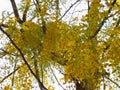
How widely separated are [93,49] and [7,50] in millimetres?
797

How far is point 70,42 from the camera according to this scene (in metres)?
2.15

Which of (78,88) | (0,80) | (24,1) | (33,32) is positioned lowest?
(78,88)

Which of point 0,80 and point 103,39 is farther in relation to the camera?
point 0,80

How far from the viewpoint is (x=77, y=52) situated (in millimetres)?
2070

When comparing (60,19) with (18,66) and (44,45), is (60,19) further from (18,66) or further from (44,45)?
(18,66)

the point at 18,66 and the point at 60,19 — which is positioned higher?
the point at 60,19

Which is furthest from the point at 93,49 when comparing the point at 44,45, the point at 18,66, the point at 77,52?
the point at 18,66

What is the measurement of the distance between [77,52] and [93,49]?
14 cm

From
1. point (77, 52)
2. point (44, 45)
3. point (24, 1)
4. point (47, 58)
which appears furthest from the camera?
point (24, 1)

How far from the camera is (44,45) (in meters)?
2.23

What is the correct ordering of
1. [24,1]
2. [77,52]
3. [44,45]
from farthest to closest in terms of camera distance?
[24,1] → [44,45] → [77,52]

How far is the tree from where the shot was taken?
213 centimetres

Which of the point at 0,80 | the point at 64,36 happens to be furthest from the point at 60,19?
the point at 0,80

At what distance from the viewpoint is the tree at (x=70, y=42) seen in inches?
83.8
